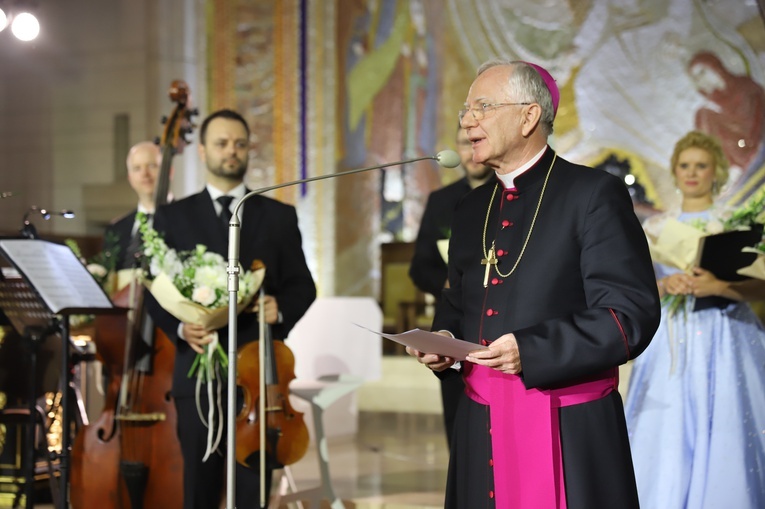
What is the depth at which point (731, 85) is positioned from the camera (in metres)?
9.95

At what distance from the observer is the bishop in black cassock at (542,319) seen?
2.61 m

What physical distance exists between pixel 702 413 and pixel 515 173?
87.3 inches

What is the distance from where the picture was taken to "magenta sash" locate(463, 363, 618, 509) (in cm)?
269

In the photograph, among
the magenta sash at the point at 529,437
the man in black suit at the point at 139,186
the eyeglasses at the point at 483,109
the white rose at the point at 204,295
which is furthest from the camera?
the man in black suit at the point at 139,186

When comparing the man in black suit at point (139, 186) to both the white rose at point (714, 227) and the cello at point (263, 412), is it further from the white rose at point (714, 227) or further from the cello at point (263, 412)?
the white rose at point (714, 227)

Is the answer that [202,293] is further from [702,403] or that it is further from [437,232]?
[702,403]

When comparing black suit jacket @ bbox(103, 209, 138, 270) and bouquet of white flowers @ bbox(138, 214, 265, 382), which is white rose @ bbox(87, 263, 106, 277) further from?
bouquet of white flowers @ bbox(138, 214, 265, 382)

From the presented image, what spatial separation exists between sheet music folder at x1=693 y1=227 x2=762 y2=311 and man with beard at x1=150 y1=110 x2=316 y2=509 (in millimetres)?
1774

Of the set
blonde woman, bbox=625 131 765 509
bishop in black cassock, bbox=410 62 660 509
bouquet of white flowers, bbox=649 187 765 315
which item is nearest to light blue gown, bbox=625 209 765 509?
blonde woman, bbox=625 131 765 509

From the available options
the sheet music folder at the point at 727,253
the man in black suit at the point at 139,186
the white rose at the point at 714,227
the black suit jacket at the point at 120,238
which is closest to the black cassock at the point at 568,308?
the sheet music folder at the point at 727,253

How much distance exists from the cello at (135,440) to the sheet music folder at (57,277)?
0.26 m

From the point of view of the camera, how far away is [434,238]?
518cm

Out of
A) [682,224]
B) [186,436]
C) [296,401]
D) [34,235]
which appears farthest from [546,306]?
[296,401]

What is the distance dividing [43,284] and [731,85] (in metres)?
7.79
